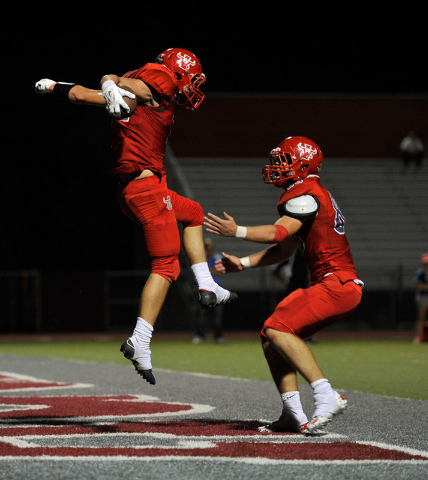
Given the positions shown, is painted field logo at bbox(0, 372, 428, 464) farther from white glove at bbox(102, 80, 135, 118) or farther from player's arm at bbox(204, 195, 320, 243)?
white glove at bbox(102, 80, 135, 118)

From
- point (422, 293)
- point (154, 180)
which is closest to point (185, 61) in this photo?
point (154, 180)

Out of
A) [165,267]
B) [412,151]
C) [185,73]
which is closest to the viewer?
[185,73]

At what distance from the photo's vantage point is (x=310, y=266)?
267 inches

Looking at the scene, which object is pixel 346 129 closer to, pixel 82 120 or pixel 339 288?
pixel 82 120

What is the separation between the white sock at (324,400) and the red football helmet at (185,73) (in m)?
2.09

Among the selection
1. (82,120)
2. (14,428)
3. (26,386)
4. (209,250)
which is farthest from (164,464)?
(82,120)

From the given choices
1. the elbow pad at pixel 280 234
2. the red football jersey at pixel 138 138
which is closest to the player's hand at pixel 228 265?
the elbow pad at pixel 280 234

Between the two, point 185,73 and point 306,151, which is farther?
point 306,151

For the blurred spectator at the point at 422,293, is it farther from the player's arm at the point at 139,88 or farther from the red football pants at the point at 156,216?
the player's arm at the point at 139,88

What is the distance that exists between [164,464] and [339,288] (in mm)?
2057

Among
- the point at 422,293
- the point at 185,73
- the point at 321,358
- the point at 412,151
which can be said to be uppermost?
the point at 412,151

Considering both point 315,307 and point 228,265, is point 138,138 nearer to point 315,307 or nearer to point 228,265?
point 228,265

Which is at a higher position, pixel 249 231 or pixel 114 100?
pixel 114 100

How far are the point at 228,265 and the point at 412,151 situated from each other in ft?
77.7
